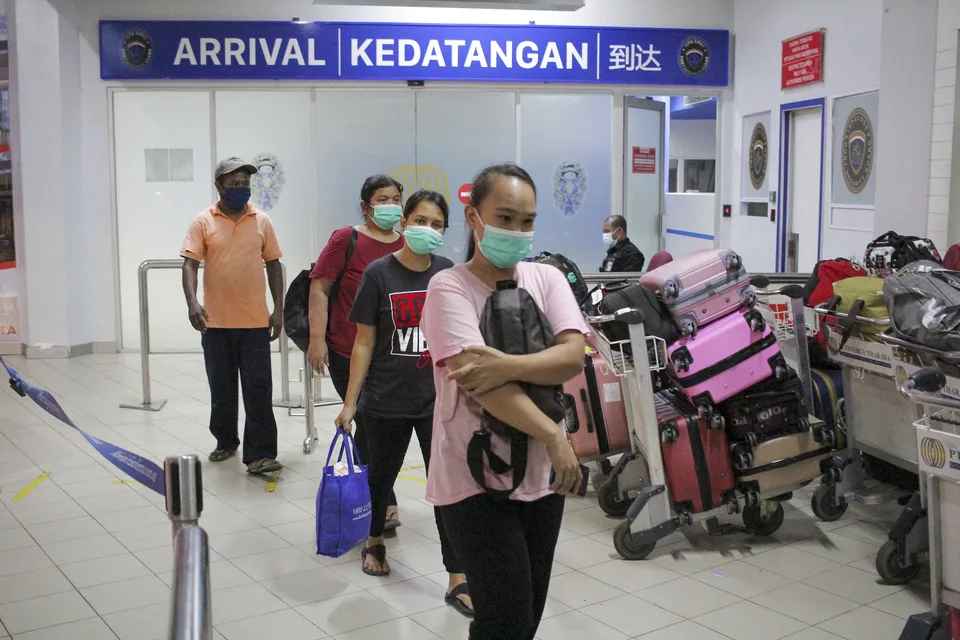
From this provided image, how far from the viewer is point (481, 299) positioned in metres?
2.38

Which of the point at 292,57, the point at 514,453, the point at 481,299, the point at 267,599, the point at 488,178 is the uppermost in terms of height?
the point at 292,57

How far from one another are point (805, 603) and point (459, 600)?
1.27 metres

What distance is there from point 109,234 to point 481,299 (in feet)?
26.5

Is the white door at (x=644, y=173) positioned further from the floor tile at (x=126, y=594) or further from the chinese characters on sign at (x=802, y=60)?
the floor tile at (x=126, y=594)

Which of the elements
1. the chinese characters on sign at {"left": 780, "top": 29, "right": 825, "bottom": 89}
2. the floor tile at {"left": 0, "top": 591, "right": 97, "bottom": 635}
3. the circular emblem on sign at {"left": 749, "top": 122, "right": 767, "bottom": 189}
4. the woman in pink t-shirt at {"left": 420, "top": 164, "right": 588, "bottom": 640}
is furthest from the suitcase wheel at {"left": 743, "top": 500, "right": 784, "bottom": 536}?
the circular emblem on sign at {"left": 749, "top": 122, "right": 767, "bottom": 189}

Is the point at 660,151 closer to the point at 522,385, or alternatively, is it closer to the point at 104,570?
the point at 104,570

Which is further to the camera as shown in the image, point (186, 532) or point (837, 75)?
point (837, 75)

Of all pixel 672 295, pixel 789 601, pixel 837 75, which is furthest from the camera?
pixel 837 75

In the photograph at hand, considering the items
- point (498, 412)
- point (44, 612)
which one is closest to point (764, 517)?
point (498, 412)

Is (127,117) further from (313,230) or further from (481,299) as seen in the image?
(481,299)

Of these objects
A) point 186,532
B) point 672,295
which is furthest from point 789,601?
point 186,532

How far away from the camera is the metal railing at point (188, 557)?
144 centimetres

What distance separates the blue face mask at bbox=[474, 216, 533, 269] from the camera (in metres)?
2.34

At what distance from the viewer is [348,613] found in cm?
371
